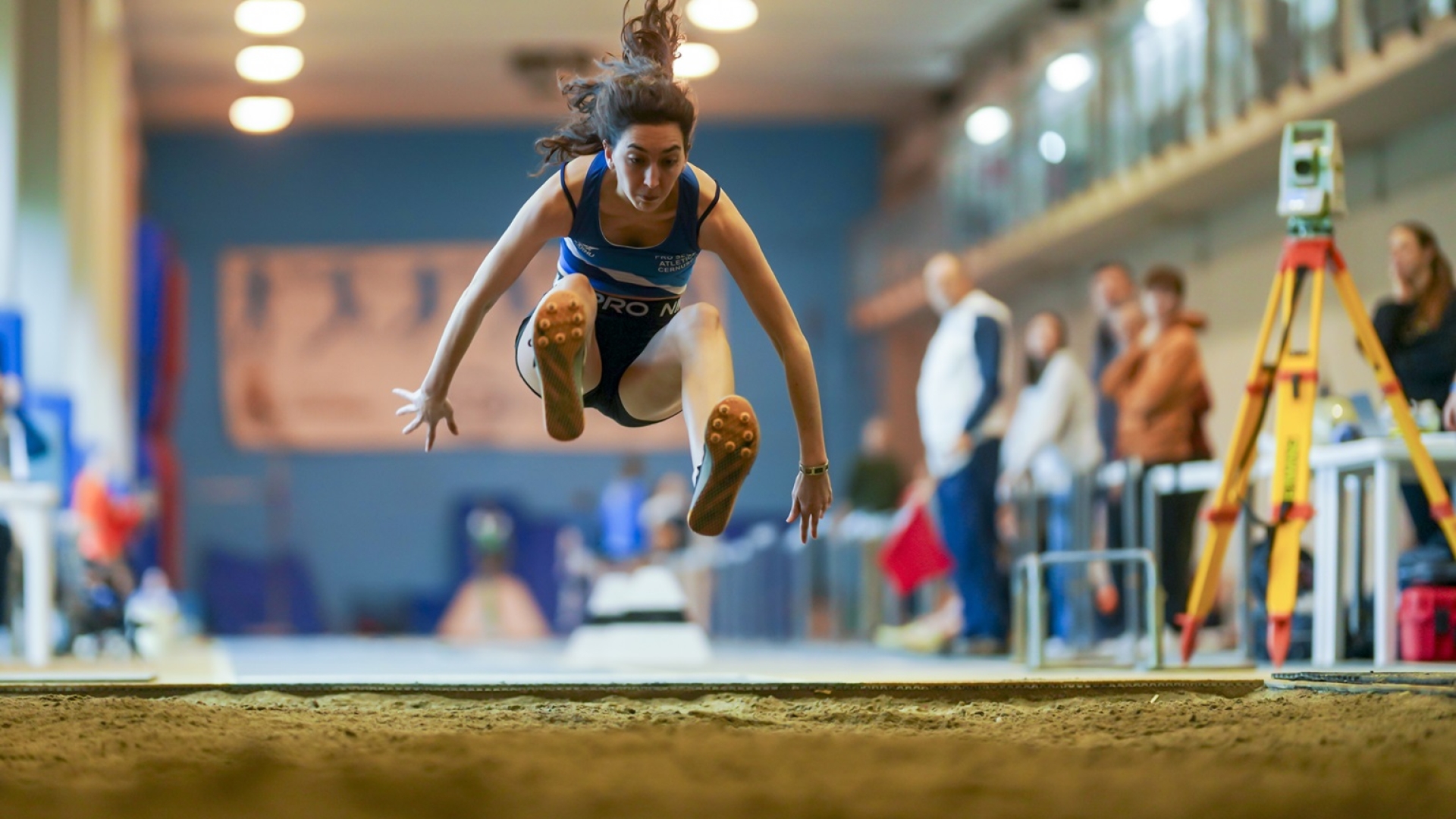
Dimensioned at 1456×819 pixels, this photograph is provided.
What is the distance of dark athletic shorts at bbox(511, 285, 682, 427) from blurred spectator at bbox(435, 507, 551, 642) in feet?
41.0

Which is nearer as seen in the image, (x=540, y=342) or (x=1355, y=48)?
(x=540, y=342)

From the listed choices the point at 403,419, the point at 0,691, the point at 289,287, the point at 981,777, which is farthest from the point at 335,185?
the point at 981,777

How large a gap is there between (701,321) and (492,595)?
13245mm

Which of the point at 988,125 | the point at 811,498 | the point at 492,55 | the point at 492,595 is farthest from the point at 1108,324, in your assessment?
the point at 492,595

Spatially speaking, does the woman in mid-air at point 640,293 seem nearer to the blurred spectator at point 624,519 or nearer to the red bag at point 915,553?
the red bag at point 915,553

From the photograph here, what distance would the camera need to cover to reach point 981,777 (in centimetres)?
238

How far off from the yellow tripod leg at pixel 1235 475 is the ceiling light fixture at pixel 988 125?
8738 millimetres

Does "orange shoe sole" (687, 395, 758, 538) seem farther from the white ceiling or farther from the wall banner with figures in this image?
the wall banner with figures

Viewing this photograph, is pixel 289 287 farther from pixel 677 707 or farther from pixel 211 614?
pixel 677 707

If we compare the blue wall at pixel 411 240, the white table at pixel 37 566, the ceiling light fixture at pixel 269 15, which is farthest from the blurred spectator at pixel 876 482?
the blue wall at pixel 411 240

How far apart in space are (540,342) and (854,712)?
99cm

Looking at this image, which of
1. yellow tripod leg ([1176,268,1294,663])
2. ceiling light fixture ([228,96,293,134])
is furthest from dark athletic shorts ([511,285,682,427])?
ceiling light fixture ([228,96,293,134])

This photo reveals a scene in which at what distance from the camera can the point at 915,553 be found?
805cm

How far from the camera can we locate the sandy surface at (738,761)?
216 centimetres
